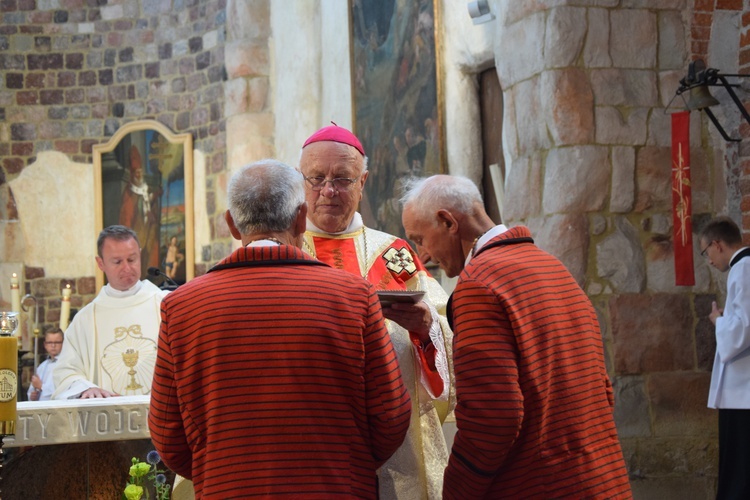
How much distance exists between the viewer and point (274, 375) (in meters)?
2.32

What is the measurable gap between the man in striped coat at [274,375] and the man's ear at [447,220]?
51 centimetres

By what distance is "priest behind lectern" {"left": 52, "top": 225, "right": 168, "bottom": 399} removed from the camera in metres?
5.46

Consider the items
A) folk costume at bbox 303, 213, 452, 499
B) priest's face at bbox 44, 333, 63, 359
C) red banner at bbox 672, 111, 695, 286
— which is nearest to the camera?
folk costume at bbox 303, 213, 452, 499

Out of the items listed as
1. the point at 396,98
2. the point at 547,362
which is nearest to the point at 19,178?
the point at 396,98

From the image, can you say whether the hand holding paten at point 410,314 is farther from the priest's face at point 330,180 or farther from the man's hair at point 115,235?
the man's hair at point 115,235

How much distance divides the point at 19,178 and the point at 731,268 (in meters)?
10.0

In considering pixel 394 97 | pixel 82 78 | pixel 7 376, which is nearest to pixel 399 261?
pixel 7 376

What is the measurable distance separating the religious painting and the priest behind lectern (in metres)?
3.25

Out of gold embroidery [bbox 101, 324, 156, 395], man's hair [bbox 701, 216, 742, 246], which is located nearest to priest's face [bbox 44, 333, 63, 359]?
gold embroidery [bbox 101, 324, 156, 395]

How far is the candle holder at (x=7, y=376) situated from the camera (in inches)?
119

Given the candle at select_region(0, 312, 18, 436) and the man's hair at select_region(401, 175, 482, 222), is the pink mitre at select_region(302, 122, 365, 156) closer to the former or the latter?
the man's hair at select_region(401, 175, 482, 222)

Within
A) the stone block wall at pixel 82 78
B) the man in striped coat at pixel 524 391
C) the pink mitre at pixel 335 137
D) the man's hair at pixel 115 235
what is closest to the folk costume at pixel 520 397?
the man in striped coat at pixel 524 391

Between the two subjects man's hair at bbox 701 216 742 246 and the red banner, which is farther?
the red banner

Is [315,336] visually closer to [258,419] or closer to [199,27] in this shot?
[258,419]
